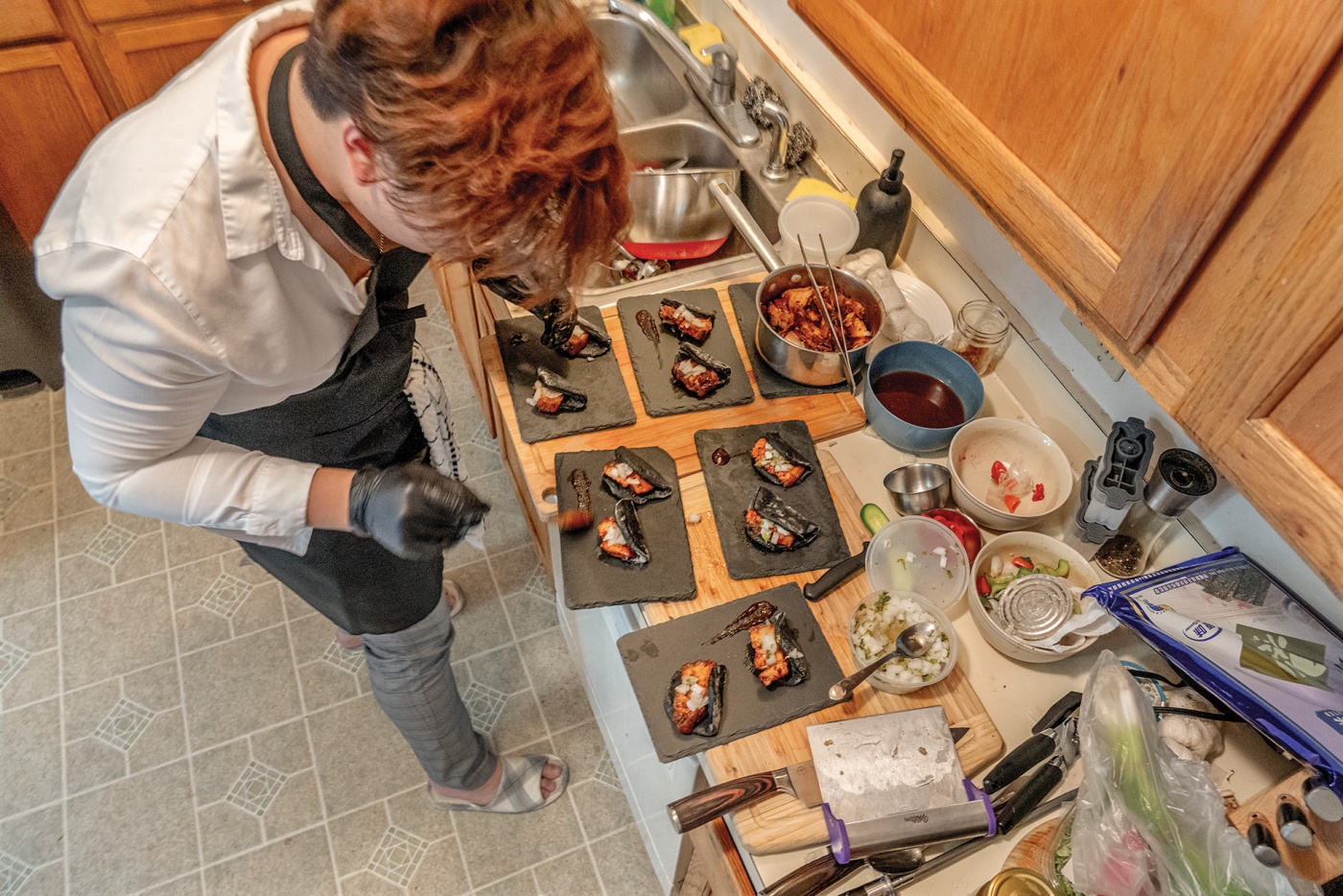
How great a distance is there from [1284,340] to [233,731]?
6.42 feet

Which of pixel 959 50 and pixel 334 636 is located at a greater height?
pixel 959 50

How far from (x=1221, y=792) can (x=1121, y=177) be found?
70 centimetres

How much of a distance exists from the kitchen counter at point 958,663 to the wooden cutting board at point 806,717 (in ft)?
0.09

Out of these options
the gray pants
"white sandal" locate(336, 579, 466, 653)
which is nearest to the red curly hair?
the gray pants

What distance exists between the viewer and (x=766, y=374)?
1342 mm

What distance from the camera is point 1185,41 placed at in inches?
24.8

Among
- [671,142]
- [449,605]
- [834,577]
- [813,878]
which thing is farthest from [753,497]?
[449,605]

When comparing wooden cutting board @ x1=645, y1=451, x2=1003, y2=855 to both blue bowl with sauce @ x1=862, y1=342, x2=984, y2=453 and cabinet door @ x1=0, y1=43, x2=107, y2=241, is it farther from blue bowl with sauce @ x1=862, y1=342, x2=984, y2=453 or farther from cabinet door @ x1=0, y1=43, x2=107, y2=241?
cabinet door @ x1=0, y1=43, x2=107, y2=241

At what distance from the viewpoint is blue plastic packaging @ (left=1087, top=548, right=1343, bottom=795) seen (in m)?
0.85

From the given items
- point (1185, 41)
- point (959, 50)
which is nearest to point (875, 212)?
point (959, 50)

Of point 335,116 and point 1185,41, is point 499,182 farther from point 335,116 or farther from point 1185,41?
point 1185,41

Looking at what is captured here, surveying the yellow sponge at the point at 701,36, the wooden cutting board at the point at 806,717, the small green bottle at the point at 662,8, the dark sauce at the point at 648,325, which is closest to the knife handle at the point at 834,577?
the wooden cutting board at the point at 806,717

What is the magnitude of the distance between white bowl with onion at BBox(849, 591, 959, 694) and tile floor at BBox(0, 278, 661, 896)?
943mm

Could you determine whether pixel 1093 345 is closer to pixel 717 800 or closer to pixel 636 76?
pixel 717 800
